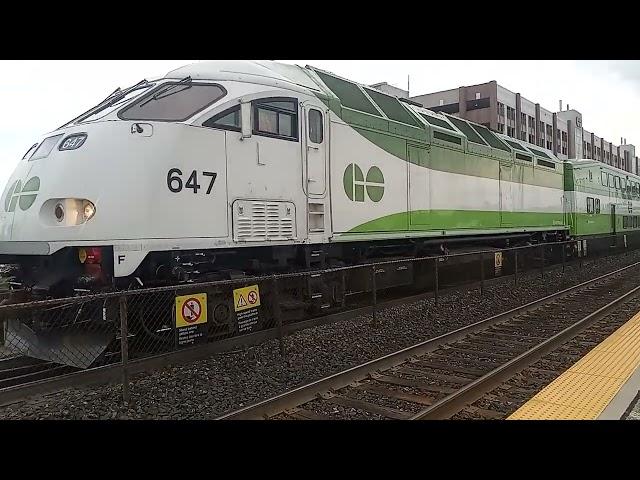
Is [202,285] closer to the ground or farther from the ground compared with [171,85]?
closer to the ground

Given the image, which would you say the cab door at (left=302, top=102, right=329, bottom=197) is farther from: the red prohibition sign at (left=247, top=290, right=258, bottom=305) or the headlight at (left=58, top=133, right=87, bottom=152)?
the headlight at (left=58, top=133, right=87, bottom=152)

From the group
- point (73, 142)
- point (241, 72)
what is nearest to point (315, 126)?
point (241, 72)

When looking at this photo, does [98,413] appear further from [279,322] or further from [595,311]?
[595,311]

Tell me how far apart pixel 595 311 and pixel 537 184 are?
23.6ft

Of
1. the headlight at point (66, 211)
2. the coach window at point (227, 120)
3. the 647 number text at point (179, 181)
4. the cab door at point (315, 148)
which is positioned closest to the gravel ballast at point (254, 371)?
the headlight at point (66, 211)

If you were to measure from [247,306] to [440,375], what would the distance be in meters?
2.58

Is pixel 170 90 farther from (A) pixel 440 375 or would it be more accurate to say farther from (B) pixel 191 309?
(A) pixel 440 375

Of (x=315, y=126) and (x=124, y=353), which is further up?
(x=315, y=126)

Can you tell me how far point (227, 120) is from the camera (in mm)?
7184

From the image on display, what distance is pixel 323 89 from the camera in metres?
8.95

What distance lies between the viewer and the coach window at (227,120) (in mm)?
7000

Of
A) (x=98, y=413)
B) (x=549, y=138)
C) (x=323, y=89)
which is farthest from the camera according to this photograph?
(x=549, y=138)

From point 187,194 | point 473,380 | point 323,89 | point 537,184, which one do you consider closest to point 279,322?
point 187,194
